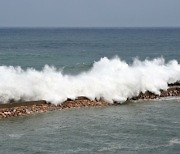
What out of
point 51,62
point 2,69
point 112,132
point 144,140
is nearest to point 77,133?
point 112,132

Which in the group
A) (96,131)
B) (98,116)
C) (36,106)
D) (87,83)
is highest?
(87,83)

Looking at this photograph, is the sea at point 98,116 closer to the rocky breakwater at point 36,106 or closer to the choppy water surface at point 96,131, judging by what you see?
the choppy water surface at point 96,131

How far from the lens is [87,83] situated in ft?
106

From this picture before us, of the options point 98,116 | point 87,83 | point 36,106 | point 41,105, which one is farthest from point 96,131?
point 87,83

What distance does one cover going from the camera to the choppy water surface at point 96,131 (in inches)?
810

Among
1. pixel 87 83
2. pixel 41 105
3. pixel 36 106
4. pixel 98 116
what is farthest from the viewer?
pixel 87 83

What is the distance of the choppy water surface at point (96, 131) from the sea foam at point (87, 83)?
2.25 m

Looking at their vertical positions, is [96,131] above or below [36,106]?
below

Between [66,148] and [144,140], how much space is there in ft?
12.3

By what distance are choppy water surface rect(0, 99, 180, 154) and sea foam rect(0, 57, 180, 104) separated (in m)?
2.25

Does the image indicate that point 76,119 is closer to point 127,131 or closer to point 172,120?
point 127,131

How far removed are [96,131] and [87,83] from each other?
9337mm

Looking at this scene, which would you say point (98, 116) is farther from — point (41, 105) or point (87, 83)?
point (87, 83)

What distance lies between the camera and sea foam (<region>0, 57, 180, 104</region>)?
96.5ft
